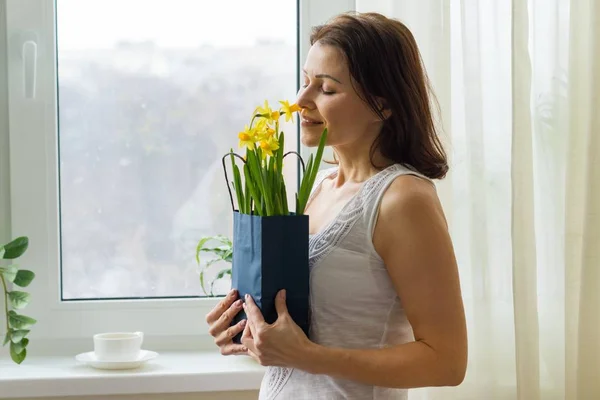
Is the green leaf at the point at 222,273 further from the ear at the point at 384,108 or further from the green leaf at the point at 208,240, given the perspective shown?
the ear at the point at 384,108

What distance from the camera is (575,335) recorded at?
1831 millimetres

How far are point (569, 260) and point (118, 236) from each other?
112 cm

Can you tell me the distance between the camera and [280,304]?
4.16 ft

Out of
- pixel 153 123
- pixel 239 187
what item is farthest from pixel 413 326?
pixel 153 123

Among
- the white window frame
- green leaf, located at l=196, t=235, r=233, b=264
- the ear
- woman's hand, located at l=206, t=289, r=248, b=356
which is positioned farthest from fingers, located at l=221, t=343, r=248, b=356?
the white window frame

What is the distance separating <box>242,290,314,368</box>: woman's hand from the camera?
4.11 ft

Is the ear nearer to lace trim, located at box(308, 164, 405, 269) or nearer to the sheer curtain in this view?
lace trim, located at box(308, 164, 405, 269)

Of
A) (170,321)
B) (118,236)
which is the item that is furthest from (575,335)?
(118,236)

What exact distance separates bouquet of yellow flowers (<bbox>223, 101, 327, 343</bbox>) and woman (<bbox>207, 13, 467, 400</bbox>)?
0.08 ft

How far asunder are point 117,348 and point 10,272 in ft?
0.99

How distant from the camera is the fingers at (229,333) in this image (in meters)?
1.35

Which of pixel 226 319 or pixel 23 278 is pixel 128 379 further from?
pixel 226 319

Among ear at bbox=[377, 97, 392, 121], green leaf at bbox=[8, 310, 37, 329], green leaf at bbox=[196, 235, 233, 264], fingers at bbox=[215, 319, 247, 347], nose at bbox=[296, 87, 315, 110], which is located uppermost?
nose at bbox=[296, 87, 315, 110]

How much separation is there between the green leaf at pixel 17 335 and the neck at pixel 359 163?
2.88 ft
